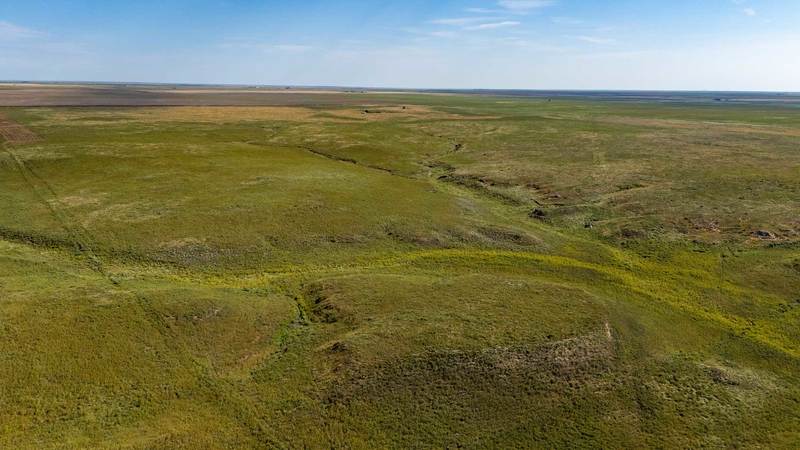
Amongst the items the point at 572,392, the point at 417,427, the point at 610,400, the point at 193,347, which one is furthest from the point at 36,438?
the point at 610,400

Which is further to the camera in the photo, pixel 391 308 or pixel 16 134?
pixel 16 134

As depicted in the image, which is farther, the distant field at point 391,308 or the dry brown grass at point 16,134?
the dry brown grass at point 16,134

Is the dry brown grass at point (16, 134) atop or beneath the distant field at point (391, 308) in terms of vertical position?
atop

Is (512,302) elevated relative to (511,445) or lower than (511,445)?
elevated

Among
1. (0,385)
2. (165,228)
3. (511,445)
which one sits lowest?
(511,445)

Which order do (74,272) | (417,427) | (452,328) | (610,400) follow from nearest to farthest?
(417,427)
(610,400)
(452,328)
(74,272)

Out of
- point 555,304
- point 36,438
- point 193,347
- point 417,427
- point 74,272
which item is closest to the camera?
point 36,438

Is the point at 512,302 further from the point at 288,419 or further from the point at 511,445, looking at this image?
the point at 288,419

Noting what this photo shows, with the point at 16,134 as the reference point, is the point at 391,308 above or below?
below
